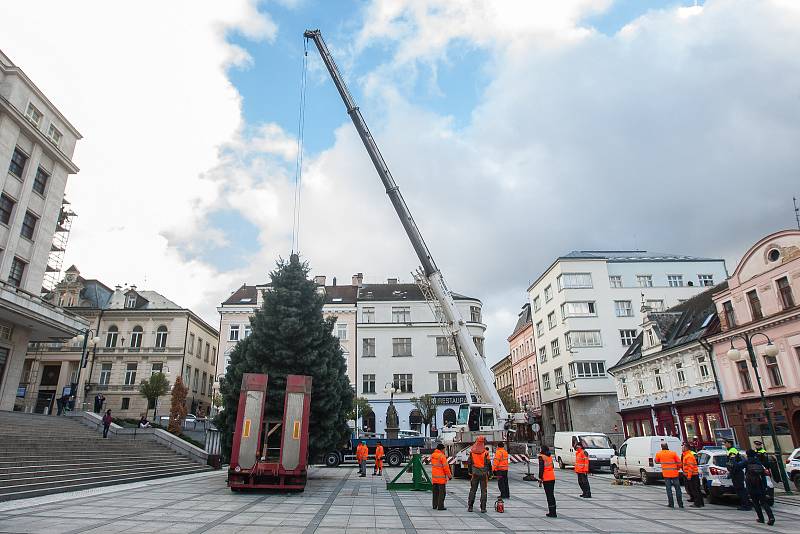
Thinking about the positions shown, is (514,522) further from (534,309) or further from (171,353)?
(534,309)

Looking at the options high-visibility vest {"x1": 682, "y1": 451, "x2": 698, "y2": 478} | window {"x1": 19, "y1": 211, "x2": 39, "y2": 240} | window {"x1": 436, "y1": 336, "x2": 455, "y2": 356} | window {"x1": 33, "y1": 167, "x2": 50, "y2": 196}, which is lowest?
high-visibility vest {"x1": 682, "y1": 451, "x2": 698, "y2": 478}

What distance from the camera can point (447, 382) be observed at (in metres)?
45.5

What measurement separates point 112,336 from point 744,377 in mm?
49709

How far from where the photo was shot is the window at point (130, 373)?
145ft

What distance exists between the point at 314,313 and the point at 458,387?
27773 millimetres

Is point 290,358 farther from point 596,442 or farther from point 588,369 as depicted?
point 588,369

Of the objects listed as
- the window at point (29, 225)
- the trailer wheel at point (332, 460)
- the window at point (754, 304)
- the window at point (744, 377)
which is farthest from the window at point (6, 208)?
the window at point (744, 377)

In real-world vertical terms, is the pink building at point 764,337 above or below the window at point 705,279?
below

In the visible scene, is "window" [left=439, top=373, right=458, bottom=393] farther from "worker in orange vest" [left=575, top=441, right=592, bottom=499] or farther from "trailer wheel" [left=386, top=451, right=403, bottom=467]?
"worker in orange vest" [left=575, top=441, right=592, bottom=499]

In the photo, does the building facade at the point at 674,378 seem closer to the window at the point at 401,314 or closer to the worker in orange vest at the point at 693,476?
the worker in orange vest at the point at 693,476

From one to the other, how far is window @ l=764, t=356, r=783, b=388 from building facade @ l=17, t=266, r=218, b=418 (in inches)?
1738

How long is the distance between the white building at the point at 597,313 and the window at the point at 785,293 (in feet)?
61.4

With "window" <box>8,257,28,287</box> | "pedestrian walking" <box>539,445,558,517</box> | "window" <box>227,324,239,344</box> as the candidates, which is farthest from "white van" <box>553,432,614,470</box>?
"window" <box>8,257,28,287</box>

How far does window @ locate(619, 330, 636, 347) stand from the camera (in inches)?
1763
